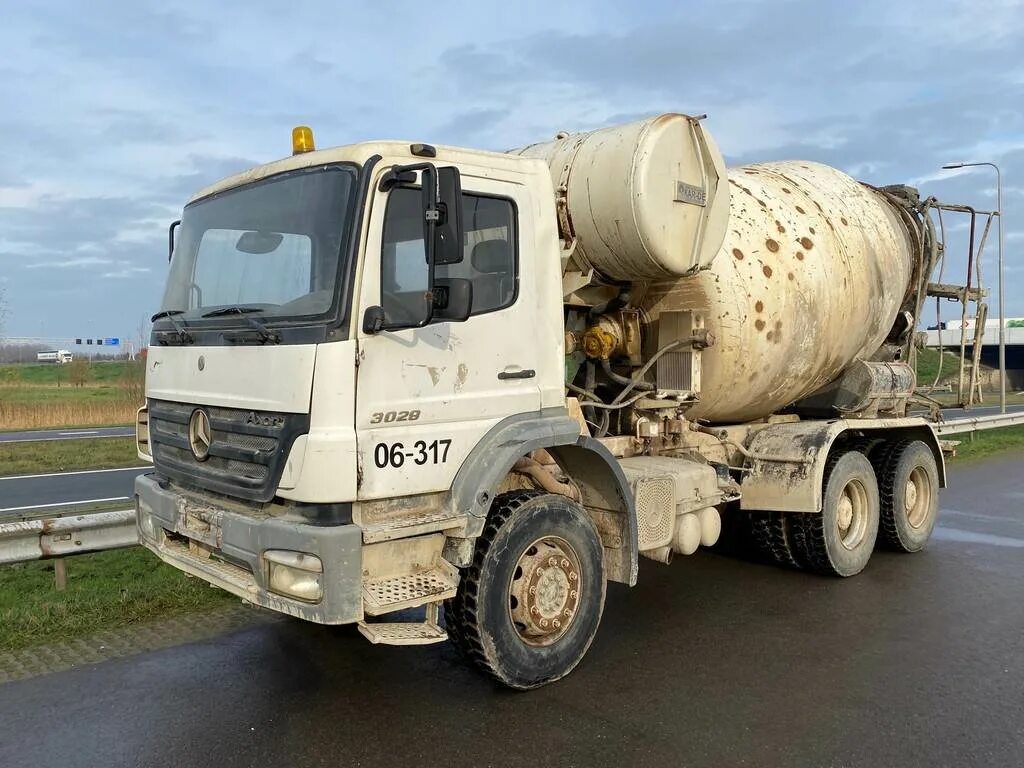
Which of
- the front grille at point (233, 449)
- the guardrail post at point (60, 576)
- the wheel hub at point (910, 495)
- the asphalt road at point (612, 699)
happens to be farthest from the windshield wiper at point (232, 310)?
the wheel hub at point (910, 495)

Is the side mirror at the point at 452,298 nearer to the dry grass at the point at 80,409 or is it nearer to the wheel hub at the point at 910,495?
the wheel hub at the point at 910,495

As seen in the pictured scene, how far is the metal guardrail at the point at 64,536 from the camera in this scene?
18.1 feet

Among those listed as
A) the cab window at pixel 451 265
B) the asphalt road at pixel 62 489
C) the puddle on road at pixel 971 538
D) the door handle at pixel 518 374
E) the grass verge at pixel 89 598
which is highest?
the cab window at pixel 451 265

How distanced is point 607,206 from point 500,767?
3393mm

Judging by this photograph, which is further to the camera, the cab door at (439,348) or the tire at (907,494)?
the tire at (907,494)

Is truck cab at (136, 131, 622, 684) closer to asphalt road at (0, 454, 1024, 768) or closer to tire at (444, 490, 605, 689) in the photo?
tire at (444, 490, 605, 689)

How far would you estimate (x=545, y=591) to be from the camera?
4680mm

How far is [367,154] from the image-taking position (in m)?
4.09

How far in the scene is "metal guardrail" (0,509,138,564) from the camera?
18.1ft

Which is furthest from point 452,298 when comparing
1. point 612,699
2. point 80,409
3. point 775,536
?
point 80,409

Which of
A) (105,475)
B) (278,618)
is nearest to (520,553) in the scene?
(278,618)

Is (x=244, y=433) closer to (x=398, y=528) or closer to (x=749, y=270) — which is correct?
(x=398, y=528)

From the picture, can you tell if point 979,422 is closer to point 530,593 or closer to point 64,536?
point 530,593

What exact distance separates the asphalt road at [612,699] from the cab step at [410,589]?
2.12 feet
